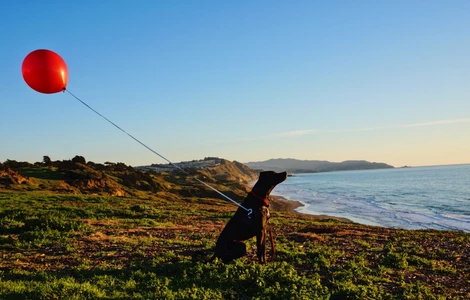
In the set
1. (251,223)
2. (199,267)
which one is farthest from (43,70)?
(251,223)

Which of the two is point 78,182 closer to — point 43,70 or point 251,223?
point 43,70

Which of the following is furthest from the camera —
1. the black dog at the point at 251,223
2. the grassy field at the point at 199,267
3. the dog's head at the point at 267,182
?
the dog's head at the point at 267,182

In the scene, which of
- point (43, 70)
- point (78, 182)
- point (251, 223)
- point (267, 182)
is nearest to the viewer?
point (251, 223)

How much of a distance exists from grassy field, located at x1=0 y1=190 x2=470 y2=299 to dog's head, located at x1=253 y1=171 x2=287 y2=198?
5.65 feet

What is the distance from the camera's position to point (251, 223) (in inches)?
324

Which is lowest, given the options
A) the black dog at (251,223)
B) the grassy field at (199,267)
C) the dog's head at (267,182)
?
the grassy field at (199,267)

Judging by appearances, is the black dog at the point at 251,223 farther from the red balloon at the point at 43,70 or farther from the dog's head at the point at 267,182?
the red balloon at the point at 43,70

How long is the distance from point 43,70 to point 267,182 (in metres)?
6.49

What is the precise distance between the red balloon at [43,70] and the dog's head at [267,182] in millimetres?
6161

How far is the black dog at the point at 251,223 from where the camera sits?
27.0 feet

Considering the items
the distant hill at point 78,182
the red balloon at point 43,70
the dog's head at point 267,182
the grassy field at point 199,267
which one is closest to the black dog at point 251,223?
the dog's head at point 267,182

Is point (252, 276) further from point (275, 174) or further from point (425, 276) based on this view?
point (425, 276)

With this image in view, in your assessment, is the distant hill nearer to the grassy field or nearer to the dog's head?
the grassy field

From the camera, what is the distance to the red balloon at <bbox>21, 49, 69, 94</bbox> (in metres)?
9.33
